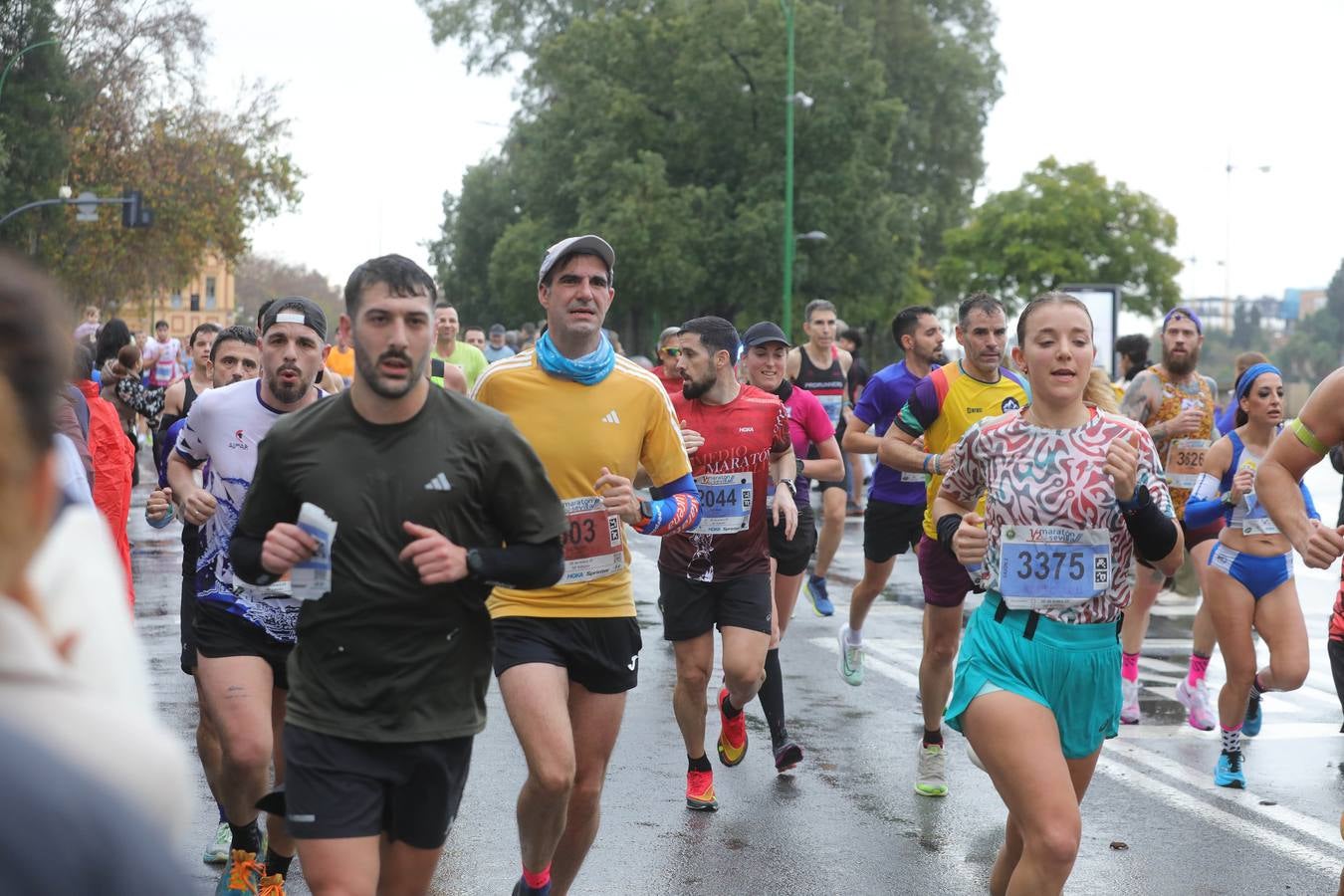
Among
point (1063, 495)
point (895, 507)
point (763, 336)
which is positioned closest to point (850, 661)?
point (895, 507)

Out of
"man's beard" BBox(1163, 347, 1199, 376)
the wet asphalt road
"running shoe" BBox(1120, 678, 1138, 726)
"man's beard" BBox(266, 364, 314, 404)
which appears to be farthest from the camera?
"man's beard" BBox(1163, 347, 1199, 376)

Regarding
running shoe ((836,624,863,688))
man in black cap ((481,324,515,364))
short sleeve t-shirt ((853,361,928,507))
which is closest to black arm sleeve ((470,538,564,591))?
short sleeve t-shirt ((853,361,928,507))

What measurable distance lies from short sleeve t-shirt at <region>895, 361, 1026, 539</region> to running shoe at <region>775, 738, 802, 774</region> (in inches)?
46.3

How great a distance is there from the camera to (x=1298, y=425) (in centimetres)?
536

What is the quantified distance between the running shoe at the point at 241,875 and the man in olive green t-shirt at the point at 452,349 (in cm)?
580

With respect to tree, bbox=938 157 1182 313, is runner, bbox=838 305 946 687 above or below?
below

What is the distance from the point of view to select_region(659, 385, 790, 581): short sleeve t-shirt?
7629 millimetres

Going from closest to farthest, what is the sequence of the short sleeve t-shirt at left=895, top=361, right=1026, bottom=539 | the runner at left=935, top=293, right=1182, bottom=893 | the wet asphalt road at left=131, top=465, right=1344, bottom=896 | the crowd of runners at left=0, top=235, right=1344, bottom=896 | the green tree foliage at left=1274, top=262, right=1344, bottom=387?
the crowd of runners at left=0, top=235, right=1344, bottom=896 < the runner at left=935, top=293, right=1182, bottom=893 < the wet asphalt road at left=131, top=465, right=1344, bottom=896 < the short sleeve t-shirt at left=895, top=361, right=1026, bottom=539 < the green tree foliage at left=1274, top=262, right=1344, bottom=387

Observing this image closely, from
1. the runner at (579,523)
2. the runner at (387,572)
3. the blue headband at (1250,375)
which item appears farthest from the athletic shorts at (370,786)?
the blue headband at (1250,375)

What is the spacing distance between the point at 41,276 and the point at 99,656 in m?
0.36

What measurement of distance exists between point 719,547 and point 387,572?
3.71 meters

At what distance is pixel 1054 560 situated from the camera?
5008mm

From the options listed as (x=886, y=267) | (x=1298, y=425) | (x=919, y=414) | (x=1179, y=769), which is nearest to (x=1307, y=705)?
(x=1179, y=769)

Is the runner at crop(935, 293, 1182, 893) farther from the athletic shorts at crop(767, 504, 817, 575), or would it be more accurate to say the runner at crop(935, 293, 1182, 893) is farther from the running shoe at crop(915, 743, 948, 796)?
the athletic shorts at crop(767, 504, 817, 575)
